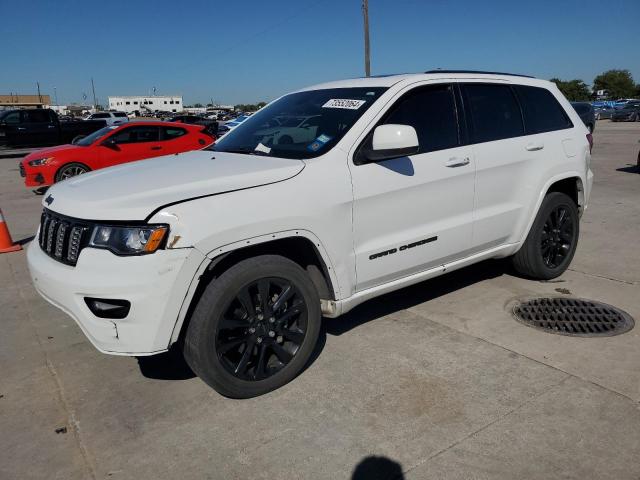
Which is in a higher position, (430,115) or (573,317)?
(430,115)

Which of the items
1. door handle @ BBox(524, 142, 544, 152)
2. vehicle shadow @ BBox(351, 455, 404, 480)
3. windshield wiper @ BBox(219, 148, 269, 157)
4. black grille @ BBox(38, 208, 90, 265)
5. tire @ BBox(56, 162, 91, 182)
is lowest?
vehicle shadow @ BBox(351, 455, 404, 480)

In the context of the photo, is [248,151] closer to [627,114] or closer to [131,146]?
[131,146]

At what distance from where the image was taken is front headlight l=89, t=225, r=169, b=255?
2.60 meters

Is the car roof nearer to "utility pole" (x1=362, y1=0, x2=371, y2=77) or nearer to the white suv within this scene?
the white suv

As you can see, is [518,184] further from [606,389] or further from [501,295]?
[606,389]

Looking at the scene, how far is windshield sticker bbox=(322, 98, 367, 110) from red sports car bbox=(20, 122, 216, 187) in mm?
8256

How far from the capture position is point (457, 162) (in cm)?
376

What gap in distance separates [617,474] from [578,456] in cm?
17

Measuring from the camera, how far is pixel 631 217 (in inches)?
291

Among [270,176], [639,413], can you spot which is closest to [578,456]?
[639,413]

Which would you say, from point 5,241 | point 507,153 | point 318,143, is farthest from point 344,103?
point 5,241

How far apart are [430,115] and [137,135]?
943 cm

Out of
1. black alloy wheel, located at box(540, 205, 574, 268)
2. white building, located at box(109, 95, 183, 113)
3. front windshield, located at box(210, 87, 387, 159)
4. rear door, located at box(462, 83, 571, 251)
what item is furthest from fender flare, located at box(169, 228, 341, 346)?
white building, located at box(109, 95, 183, 113)

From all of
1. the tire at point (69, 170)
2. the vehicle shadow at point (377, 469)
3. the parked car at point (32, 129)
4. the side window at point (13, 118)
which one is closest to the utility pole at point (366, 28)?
the parked car at point (32, 129)
